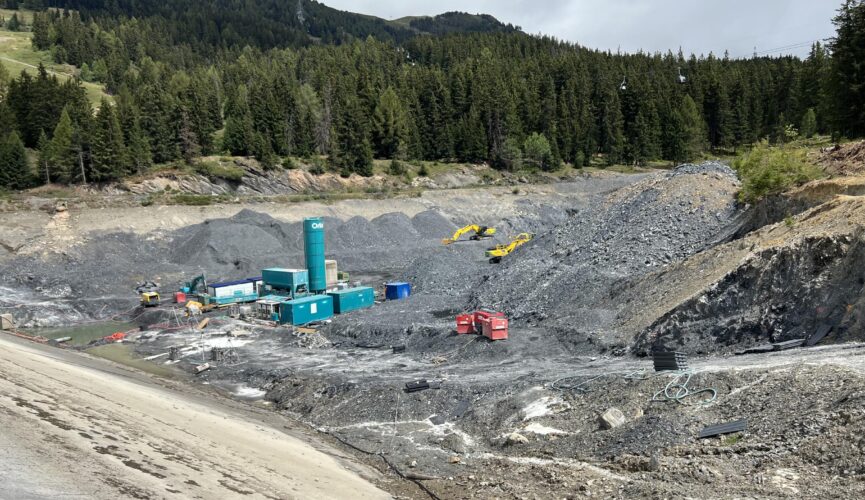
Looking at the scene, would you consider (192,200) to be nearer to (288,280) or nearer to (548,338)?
(288,280)

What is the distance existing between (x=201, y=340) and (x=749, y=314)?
21.0m

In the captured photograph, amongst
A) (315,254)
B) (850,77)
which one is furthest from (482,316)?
(850,77)

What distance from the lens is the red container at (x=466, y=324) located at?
23.8 m

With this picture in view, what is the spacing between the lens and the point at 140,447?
42.5 ft

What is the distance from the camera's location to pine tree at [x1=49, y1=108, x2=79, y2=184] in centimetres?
6053

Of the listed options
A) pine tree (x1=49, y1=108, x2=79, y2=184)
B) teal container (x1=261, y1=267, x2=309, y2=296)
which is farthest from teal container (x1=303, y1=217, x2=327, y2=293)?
pine tree (x1=49, y1=108, x2=79, y2=184)

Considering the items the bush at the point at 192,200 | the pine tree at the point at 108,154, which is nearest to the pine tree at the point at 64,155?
the pine tree at the point at 108,154

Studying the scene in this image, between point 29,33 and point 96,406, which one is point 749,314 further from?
point 29,33

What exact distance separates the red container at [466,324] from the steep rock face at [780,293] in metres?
5.46

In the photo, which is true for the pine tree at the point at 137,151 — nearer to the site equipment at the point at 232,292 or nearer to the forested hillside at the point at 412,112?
the forested hillside at the point at 412,112

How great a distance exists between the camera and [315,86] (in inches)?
3713

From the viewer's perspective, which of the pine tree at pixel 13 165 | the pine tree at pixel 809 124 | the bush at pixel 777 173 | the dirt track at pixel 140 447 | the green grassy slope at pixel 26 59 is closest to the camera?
the dirt track at pixel 140 447

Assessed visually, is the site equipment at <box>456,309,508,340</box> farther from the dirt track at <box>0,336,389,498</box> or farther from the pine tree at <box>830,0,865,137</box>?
the pine tree at <box>830,0,865,137</box>

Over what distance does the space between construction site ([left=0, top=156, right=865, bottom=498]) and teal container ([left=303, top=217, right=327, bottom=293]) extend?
116mm
